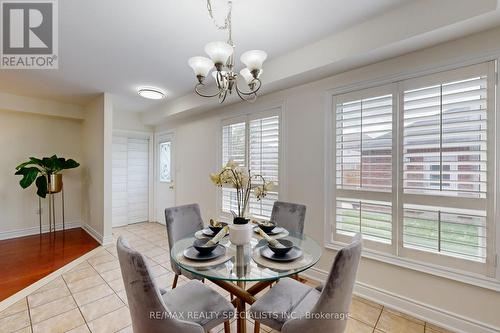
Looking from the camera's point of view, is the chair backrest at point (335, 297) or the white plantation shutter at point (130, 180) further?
the white plantation shutter at point (130, 180)

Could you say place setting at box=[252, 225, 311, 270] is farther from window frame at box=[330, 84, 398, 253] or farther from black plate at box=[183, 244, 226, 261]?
window frame at box=[330, 84, 398, 253]

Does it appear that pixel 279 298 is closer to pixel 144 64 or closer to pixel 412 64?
pixel 412 64

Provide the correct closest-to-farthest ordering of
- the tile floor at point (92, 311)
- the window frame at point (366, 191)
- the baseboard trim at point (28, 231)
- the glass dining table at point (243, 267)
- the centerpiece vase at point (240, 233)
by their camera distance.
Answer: the glass dining table at point (243, 267)
the centerpiece vase at point (240, 233)
the tile floor at point (92, 311)
the window frame at point (366, 191)
the baseboard trim at point (28, 231)

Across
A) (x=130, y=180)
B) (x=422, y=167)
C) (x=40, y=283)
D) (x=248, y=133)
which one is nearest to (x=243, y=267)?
(x=422, y=167)

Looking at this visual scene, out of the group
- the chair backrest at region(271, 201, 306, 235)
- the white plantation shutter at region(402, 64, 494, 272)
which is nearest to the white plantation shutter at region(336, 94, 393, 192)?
the white plantation shutter at region(402, 64, 494, 272)

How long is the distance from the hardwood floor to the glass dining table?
7.49ft

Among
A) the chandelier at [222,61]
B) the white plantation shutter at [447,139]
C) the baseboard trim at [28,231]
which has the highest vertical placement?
the chandelier at [222,61]

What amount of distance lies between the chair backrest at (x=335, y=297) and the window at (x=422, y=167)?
1.22 m

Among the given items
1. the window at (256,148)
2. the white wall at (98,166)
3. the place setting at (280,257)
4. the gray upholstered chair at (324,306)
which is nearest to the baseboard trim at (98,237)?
the white wall at (98,166)

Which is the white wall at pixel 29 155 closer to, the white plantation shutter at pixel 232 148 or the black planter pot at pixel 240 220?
the white plantation shutter at pixel 232 148

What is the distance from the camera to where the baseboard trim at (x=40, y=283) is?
224 centimetres

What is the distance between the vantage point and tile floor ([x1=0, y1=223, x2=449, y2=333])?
193 centimetres

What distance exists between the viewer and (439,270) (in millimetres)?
1956

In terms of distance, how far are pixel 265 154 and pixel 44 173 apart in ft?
13.3
